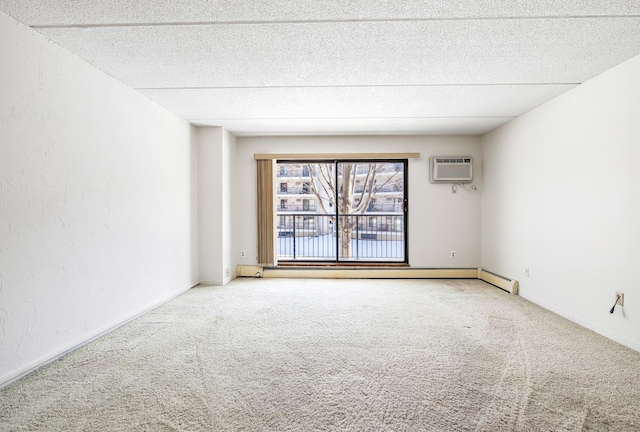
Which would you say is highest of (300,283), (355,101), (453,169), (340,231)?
(355,101)

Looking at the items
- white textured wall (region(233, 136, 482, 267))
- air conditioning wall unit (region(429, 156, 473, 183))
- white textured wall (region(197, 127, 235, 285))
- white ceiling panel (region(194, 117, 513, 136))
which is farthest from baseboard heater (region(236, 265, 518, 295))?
white ceiling panel (region(194, 117, 513, 136))

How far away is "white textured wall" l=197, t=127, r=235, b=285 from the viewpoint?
438cm

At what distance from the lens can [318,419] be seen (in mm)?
1557

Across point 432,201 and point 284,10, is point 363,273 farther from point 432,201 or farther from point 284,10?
point 284,10

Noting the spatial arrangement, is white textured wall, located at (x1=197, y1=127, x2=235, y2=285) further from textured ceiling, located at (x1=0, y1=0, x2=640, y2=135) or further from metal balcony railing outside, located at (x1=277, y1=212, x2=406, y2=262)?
metal balcony railing outside, located at (x1=277, y1=212, x2=406, y2=262)

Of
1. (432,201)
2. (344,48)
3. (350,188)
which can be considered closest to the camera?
(344,48)

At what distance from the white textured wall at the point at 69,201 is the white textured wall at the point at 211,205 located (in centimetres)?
88

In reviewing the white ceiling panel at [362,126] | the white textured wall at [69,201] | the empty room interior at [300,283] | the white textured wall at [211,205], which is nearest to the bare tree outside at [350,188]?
the white ceiling panel at [362,126]

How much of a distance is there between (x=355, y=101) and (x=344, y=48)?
1.07 metres

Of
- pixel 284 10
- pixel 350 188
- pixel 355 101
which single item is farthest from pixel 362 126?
pixel 284 10

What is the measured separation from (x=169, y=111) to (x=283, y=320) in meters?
2.66

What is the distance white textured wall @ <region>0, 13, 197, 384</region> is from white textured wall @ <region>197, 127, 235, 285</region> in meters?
0.88

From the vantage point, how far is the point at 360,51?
226 centimetres

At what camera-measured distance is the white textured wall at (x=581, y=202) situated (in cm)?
242
